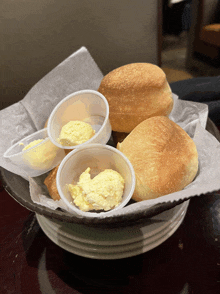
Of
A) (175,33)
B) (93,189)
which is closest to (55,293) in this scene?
(93,189)

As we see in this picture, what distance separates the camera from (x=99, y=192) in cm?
45

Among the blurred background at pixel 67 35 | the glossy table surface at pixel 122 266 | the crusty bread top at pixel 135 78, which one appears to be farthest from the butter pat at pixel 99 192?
the blurred background at pixel 67 35

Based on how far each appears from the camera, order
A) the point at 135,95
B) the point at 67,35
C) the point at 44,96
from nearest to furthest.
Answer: the point at 135,95 → the point at 44,96 → the point at 67,35

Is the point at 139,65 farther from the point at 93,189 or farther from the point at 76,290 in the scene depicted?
the point at 76,290

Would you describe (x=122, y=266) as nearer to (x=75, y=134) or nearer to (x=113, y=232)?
(x=113, y=232)

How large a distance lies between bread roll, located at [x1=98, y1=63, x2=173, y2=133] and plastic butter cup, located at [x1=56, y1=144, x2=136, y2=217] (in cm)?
12

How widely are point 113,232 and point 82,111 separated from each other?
310mm

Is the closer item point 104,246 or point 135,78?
point 104,246

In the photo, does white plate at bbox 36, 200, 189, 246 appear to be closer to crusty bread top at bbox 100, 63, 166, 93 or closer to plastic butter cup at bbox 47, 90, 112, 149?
plastic butter cup at bbox 47, 90, 112, 149

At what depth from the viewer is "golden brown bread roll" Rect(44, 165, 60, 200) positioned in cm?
52

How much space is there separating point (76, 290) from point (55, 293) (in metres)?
0.04

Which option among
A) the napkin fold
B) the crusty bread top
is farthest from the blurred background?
the crusty bread top

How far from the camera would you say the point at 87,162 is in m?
0.53

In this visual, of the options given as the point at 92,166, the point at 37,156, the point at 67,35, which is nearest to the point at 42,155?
the point at 37,156
